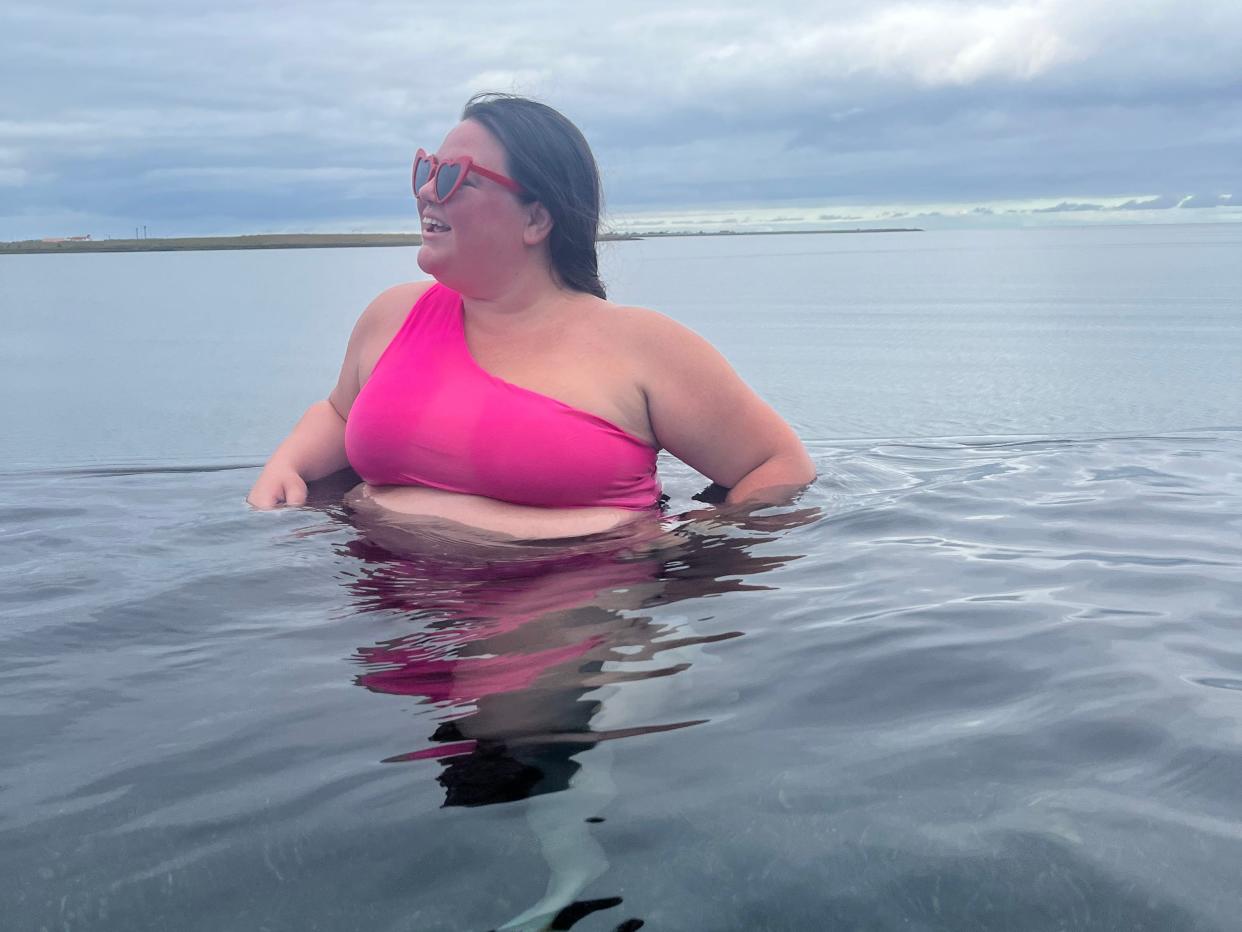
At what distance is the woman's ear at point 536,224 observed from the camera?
12.6ft

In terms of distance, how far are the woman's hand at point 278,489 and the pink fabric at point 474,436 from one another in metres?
0.45

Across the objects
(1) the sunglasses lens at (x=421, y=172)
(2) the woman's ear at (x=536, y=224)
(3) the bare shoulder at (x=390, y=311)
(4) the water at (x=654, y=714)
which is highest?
(1) the sunglasses lens at (x=421, y=172)

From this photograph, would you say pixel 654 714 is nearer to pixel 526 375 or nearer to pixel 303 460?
pixel 526 375

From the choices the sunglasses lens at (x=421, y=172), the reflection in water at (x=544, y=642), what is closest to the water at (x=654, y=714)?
the reflection in water at (x=544, y=642)

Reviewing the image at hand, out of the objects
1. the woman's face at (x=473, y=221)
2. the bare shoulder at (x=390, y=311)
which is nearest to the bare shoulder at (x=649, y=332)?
the woman's face at (x=473, y=221)

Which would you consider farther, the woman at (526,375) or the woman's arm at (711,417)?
the woman's arm at (711,417)

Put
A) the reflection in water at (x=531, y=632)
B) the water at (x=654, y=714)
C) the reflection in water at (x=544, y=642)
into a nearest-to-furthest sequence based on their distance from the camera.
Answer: the water at (x=654, y=714) → the reflection in water at (x=544, y=642) → the reflection in water at (x=531, y=632)

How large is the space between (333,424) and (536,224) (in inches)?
47.4

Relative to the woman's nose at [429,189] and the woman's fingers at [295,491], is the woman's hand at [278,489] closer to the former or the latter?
the woman's fingers at [295,491]

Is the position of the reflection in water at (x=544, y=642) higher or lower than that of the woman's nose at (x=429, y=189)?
lower

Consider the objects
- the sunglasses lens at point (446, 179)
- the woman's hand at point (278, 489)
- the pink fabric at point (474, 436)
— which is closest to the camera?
the pink fabric at point (474, 436)

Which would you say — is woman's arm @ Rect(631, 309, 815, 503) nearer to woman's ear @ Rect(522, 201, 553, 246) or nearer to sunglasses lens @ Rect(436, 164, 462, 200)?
woman's ear @ Rect(522, 201, 553, 246)

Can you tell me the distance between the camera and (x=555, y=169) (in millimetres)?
3820

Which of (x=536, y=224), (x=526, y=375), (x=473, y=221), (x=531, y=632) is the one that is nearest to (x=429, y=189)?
(x=473, y=221)
